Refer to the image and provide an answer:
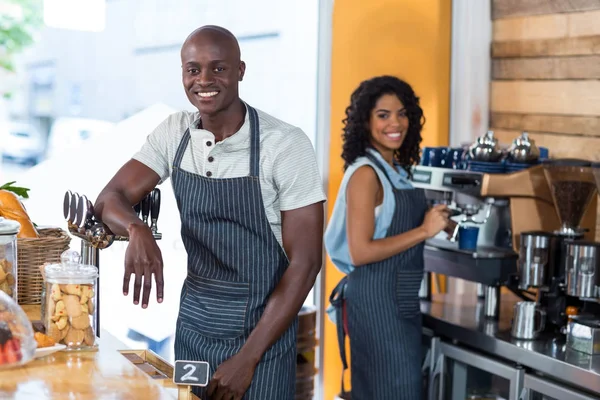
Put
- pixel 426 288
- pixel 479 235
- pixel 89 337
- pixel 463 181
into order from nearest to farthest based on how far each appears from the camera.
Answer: pixel 89 337 < pixel 463 181 < pixel 479 235 < pixel 426 288

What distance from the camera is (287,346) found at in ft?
7.37

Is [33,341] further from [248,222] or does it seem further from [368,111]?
[368,111]

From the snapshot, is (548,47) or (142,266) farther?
(548,47)

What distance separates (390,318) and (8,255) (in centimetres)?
160

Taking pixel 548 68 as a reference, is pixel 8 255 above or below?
below

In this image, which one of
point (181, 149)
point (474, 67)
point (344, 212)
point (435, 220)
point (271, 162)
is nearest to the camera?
point (271, 162)

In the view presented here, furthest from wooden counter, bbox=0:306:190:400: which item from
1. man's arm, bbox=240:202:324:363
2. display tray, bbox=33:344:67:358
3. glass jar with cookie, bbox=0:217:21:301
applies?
man's arm, bbox=240:202:324:363

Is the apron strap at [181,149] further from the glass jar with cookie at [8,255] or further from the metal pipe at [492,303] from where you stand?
the metal pipe at [492,303]

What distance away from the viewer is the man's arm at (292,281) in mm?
2082

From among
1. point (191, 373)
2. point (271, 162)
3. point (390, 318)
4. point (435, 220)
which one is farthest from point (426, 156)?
point (191, 373)

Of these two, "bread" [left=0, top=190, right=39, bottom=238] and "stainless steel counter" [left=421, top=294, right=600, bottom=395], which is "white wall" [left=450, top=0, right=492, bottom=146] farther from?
"bread" [left=0, top=190, right=39, bottom=238]

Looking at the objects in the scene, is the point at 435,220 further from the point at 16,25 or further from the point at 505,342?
the point at 16,25

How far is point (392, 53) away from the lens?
177 inches

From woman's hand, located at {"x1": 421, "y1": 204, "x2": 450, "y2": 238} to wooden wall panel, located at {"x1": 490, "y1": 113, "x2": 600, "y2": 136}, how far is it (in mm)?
997
